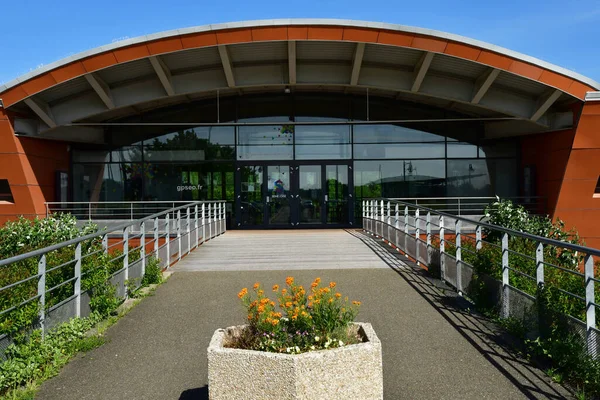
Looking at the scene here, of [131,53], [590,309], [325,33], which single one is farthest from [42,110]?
[590,309]

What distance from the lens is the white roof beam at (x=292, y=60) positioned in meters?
16.1

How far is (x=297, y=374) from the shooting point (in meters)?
3.49

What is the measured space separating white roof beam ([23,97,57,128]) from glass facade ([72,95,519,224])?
326cm

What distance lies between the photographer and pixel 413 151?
20297 mm

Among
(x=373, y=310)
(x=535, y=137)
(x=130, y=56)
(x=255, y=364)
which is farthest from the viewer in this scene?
(x=535, y=137)

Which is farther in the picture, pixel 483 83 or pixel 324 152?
pixel 324 152

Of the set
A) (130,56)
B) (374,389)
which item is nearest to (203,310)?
(374,389)

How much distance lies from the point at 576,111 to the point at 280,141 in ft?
35.2

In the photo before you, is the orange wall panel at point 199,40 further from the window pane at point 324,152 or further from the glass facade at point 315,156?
the window pane at point 324,152

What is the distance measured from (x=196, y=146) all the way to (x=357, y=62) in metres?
7.58

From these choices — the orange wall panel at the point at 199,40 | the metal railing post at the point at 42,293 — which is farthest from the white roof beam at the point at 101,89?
the metal railing post at the point at 42,293

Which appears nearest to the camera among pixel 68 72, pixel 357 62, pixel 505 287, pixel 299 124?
pixel 505 287

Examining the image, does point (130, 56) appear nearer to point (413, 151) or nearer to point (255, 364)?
point (413, 151)

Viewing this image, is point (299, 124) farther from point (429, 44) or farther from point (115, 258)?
point (115, 258)
